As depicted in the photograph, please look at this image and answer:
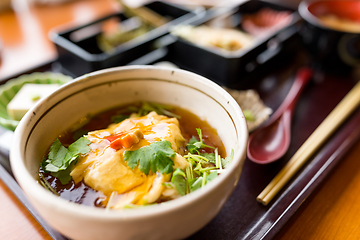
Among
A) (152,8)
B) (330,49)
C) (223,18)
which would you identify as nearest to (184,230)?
(330,49)

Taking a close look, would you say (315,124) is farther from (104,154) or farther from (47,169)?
(47,169)

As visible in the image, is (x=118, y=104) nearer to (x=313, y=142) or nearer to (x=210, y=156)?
(x=210, y=156)

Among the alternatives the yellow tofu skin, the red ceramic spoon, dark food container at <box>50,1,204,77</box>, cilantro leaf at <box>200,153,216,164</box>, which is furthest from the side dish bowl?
the red ceramic spoon

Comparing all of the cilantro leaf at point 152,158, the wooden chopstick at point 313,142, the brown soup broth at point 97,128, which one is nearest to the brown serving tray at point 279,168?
the wooden chopstick at point 313,142

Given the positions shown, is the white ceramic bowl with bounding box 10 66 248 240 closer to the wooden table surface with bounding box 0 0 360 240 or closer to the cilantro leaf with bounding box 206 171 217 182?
the cilantro leaf with bounding box 206 171 217 182

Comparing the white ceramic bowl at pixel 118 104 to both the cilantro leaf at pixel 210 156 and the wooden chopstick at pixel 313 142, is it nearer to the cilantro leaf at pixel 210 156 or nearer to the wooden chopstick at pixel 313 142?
the cilantro leaf at pixel 210 156

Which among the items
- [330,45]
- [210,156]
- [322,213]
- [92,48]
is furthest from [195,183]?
[92,48]
